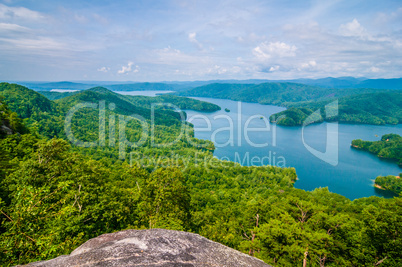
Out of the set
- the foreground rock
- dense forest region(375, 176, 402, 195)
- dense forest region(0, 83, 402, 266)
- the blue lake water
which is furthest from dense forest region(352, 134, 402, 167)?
the foreground rock

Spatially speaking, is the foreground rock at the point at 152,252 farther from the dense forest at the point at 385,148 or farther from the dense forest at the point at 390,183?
the dense forest at the point at 385,148

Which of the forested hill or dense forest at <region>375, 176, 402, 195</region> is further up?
the forested hill

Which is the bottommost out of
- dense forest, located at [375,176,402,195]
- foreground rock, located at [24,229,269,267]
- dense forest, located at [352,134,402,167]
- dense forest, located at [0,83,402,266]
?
dense forest, located at [375,176,402,195]

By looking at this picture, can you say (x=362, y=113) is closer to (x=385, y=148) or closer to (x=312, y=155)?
(x=385, y=148)

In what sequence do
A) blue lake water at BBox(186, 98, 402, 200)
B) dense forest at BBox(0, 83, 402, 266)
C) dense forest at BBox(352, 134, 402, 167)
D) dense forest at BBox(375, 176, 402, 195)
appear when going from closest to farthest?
dense forest at BBox(0, 83, 402, 266)
dense forest at BBox(375, 176, 402, 195)
blue lake water at BBox(186, 98, 402, 200)
dense forest at BBox(352, 134, 402, 167)

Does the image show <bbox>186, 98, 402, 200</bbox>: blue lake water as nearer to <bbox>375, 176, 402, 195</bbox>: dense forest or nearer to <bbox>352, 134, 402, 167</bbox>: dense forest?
<bbox>375, 176, 402, 195</bbox>: dense forest

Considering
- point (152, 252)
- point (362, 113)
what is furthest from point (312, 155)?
point (362, 113)

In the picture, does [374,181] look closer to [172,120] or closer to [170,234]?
[170,234]

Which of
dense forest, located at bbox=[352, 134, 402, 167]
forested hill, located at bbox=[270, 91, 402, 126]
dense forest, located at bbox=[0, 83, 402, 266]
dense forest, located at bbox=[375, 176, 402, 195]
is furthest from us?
forested hill, located at bbox=[270, 91, 402, 126]
